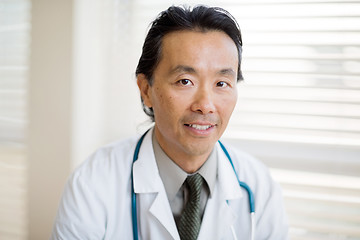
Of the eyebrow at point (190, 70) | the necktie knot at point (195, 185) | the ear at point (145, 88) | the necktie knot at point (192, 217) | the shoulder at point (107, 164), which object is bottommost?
the necktie knot at point (192, 217)

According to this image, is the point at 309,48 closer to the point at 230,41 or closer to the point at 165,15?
the point at 230,41

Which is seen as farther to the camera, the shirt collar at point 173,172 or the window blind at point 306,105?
the window blind at point 306,105

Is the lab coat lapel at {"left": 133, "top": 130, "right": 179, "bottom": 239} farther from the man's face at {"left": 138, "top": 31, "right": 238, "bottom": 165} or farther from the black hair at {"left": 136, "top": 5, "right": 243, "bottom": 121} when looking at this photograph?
the black hair at {"left": 136, "top": 5, "right": 243, "bottom": 121}

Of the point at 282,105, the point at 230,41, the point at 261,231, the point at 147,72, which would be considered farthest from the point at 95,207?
the point at 282,105

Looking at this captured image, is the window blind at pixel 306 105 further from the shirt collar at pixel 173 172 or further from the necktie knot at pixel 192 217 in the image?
the necktie knot at pixel 192 217

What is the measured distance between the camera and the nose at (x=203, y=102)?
102 centimetres

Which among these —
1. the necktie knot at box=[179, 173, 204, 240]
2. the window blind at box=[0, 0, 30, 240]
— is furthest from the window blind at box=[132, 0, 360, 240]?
the window blind at box=[0, 0, 30, 240]

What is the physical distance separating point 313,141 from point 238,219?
0.66m

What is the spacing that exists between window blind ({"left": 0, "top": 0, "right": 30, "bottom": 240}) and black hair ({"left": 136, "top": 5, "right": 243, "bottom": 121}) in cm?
103

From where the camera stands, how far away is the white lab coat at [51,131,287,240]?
3.59ft

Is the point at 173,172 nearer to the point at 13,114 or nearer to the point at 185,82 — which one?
the point at 185,82

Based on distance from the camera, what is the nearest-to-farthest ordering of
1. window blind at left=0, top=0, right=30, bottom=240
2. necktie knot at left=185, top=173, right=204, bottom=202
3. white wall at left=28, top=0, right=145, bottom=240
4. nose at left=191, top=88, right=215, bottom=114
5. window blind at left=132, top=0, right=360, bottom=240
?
nose at left=191, top=88, right=215, bottom=114
necktie knot at left=185, top=173, right=204, bottom=202
window blind at left=132, top=0, right=360, bottom=240
white wall at left=28, top=0, right=145, bottom=240
window blind at left=0, top=0, right=30, bottom=240

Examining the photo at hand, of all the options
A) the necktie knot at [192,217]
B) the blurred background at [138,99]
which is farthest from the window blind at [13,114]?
the necktie knot at [192,217]

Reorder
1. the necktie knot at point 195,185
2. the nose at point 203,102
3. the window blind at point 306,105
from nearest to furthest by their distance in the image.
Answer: the nose at point 203,102
the necktie knot at point 195,185
the window blind at point 306,105
